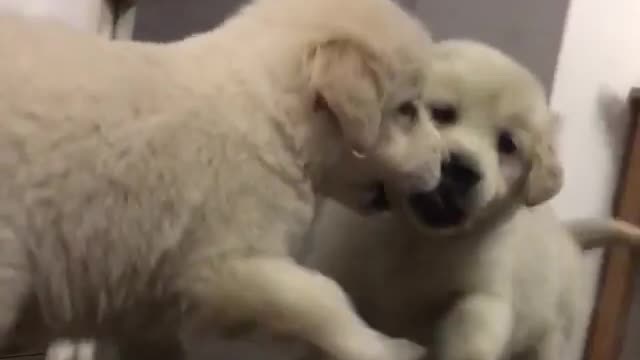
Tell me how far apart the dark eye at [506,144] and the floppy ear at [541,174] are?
0.09ft

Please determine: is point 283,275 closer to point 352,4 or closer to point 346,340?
point 346,340

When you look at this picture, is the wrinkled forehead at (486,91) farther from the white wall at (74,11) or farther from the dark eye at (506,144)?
the white wall at (74,11)

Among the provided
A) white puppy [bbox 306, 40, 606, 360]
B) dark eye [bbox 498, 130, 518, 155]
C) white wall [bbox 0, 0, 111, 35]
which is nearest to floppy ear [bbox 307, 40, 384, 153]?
white puppy [bbox 306, 40, 606, 360]

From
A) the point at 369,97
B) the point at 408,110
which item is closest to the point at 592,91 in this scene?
the point at 408,110

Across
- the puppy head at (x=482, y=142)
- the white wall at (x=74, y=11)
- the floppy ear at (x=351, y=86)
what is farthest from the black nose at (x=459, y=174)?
the white wall at (x=74, y=11)

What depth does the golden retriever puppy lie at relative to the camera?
1005 millimetres

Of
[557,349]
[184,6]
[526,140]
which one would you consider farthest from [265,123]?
[184,6]

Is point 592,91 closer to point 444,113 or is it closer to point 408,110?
point 444,113

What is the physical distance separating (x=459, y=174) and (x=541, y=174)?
0.38ft

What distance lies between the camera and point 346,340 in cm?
106

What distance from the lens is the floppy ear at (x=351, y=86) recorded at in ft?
3.57

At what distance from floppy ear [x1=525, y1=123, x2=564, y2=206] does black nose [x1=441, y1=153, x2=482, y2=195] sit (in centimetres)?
9

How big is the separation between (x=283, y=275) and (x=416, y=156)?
0.22 meters

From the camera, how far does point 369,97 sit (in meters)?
1.09
